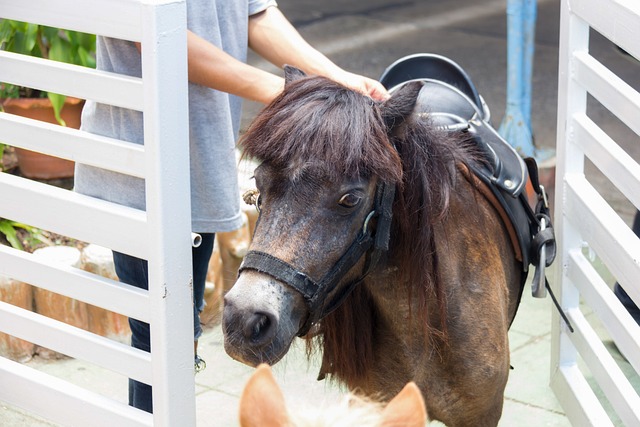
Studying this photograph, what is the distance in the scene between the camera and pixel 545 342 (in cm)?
434

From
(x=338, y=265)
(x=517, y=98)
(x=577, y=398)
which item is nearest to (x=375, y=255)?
(x=338, y=265)

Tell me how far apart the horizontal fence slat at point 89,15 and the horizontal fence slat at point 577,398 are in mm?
1824

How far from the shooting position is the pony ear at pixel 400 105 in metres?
2.18

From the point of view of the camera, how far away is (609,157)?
260cm

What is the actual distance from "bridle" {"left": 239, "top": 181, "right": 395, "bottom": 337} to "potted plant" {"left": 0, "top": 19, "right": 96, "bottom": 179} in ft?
9.09

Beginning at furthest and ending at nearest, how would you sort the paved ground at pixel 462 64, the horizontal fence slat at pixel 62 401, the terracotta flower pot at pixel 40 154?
the terracotta flower pot at pixel 40 154 → the paved ground at pixel 462 64 → the horizontal fence slat at pixel 62 401

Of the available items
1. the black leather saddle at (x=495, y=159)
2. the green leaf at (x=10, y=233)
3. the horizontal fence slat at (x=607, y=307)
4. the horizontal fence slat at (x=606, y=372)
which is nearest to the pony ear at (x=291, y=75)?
the black leather saddle at (x=495, y=159)

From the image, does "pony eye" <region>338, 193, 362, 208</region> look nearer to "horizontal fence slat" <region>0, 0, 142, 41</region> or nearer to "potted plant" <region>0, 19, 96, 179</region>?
"horizontal fence slat" <region>0, 0, 142, 41</region>

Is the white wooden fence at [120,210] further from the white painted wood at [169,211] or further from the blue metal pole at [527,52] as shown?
the blue metal pole at [527,52]

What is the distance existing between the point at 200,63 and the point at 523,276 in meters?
1.26

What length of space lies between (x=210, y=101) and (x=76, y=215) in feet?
1.95

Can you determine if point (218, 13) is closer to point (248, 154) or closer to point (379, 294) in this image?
point (248, 154)

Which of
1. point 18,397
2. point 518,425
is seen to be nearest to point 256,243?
point 18,397

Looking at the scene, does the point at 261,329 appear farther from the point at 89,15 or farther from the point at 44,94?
the point at 44,94
